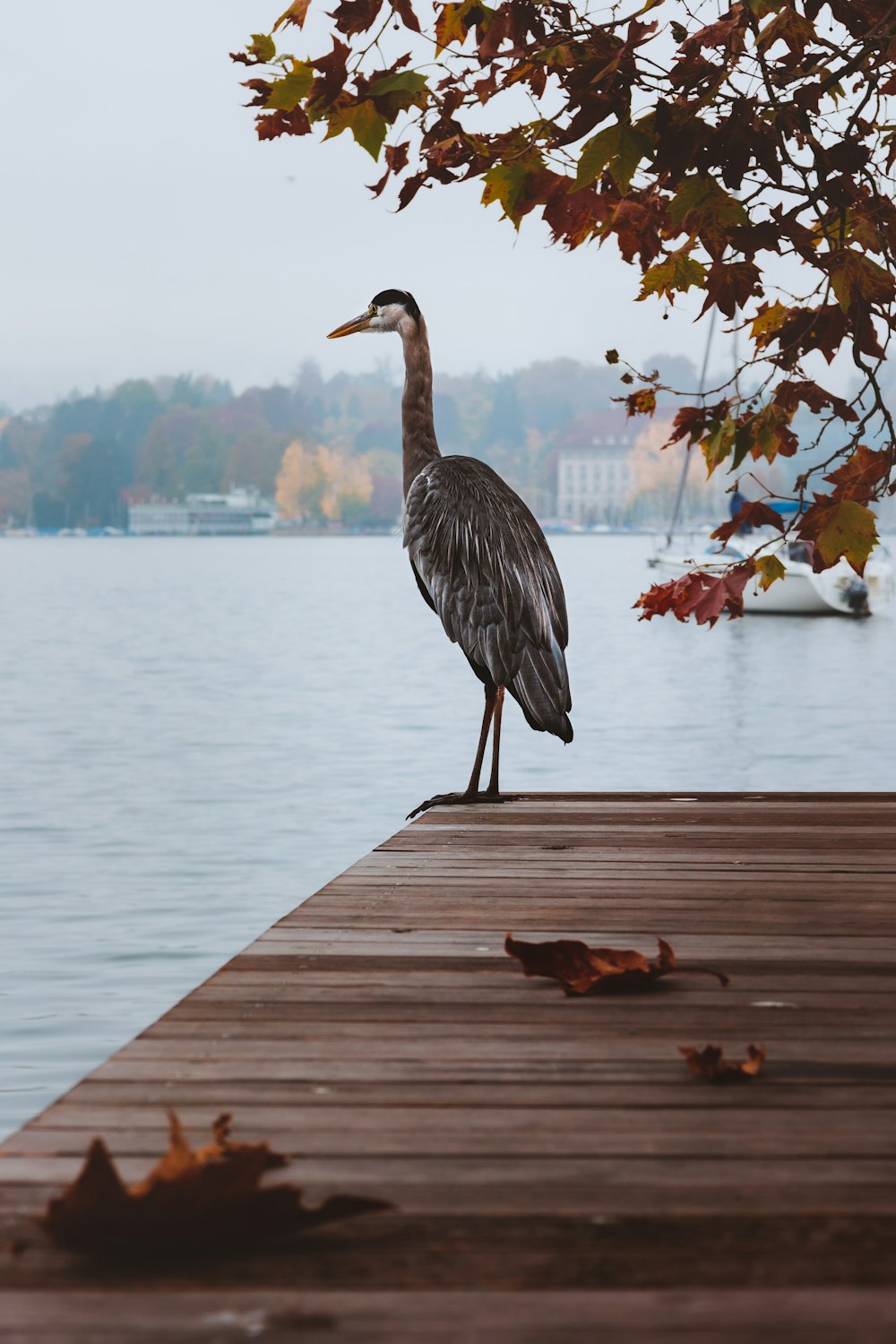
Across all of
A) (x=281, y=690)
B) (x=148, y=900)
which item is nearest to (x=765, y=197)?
(x=148, y=900)

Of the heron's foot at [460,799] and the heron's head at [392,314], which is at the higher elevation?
the heron's head at [392,314]

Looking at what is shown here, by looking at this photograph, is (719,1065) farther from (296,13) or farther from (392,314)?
(392,314)

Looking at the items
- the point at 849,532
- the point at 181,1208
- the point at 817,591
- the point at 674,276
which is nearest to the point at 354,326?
the point at 674,276

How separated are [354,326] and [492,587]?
71.2 inches

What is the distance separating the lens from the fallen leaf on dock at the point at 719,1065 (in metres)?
2.27

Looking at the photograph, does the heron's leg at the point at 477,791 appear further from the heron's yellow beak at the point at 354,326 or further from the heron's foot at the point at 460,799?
the heron's yellow beak at the point at 354,326

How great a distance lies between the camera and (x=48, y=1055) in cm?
687

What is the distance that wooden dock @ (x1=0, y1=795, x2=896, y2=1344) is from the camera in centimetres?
159

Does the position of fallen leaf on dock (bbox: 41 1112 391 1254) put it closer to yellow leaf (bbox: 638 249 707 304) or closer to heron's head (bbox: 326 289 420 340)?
yellow leaf (bbox: 638 249 707 304)

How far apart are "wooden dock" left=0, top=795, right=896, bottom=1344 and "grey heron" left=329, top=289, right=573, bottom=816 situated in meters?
1.80

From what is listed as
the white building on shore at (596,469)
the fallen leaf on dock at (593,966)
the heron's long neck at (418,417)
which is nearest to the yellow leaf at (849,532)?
the fallen leaf on dock at (593,966)

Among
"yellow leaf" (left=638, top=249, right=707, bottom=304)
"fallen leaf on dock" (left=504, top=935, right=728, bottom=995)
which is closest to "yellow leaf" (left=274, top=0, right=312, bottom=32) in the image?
"yellow leaf" (left=638, top=249, right=707, bottom=304)

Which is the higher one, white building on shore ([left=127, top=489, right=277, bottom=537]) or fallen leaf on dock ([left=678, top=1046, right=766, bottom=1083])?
white building on shore ([left=127, top=489, right=277, bottom=537])

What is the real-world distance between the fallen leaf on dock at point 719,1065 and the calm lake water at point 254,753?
4363mm
